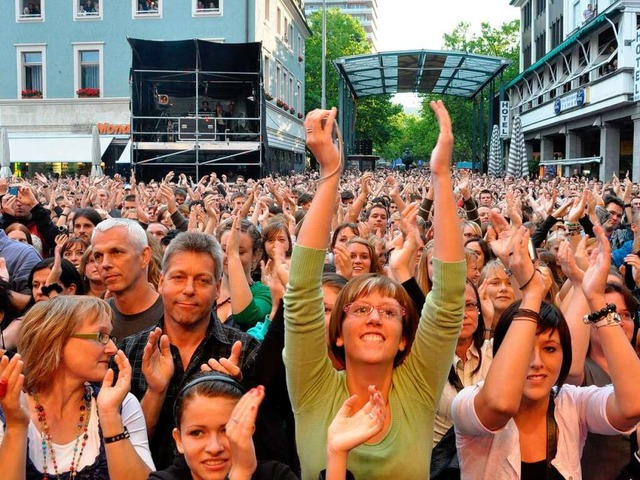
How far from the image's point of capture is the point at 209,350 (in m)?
3.48

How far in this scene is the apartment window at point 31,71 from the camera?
1385 inches

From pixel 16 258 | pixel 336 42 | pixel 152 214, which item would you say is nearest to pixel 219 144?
pixel 152 214

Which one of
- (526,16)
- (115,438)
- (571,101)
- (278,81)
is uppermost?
(526,16)

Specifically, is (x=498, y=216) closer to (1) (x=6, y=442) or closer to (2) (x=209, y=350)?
(2) (x=209, y=350)

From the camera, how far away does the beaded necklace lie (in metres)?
2.82

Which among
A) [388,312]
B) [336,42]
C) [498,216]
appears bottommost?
[388,312]

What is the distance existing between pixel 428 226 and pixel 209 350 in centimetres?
493

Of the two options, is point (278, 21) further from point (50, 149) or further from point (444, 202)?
point (444, 202)

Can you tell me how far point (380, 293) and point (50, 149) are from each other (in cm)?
2863

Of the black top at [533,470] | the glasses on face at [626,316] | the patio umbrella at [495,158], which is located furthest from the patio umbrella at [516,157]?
the black top at [533,470]

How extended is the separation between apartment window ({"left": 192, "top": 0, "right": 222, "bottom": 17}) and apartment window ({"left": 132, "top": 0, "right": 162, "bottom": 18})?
4.99 feet

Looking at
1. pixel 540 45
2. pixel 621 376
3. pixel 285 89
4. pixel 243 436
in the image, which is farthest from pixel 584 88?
pixel 243 436

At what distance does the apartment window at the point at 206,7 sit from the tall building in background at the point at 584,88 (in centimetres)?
1490

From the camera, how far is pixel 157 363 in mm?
3184
